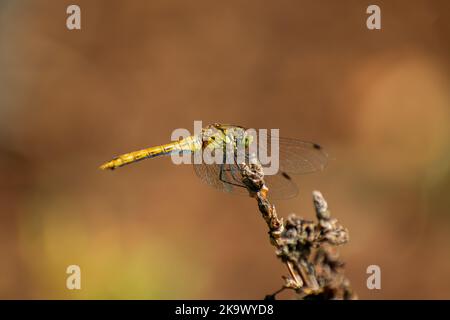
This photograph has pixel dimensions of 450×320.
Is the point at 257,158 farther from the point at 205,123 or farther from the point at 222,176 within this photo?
the point at 205,123

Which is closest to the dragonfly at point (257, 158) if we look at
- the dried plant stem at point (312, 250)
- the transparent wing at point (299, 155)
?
the transparent wing at point (299, 155)

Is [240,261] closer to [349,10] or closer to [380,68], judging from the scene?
[380,68]

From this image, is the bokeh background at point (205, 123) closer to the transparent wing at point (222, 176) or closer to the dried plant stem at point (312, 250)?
the transparent wing at point (222, 176)

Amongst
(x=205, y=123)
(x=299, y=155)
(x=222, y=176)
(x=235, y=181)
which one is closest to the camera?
(x=235, y=181)

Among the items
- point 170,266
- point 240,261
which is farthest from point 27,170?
point 240,261

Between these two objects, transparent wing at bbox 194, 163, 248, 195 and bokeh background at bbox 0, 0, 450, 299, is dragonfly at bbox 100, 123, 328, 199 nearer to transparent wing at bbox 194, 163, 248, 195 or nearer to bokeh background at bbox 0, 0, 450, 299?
transparent wing at bbox 194, 163, 248, 195

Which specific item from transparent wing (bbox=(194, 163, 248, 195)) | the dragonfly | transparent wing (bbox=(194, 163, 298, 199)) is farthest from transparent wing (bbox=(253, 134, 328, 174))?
transparent wing (bbox=(194, 163, 248, 195))

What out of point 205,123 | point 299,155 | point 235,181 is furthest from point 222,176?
point 205,123
